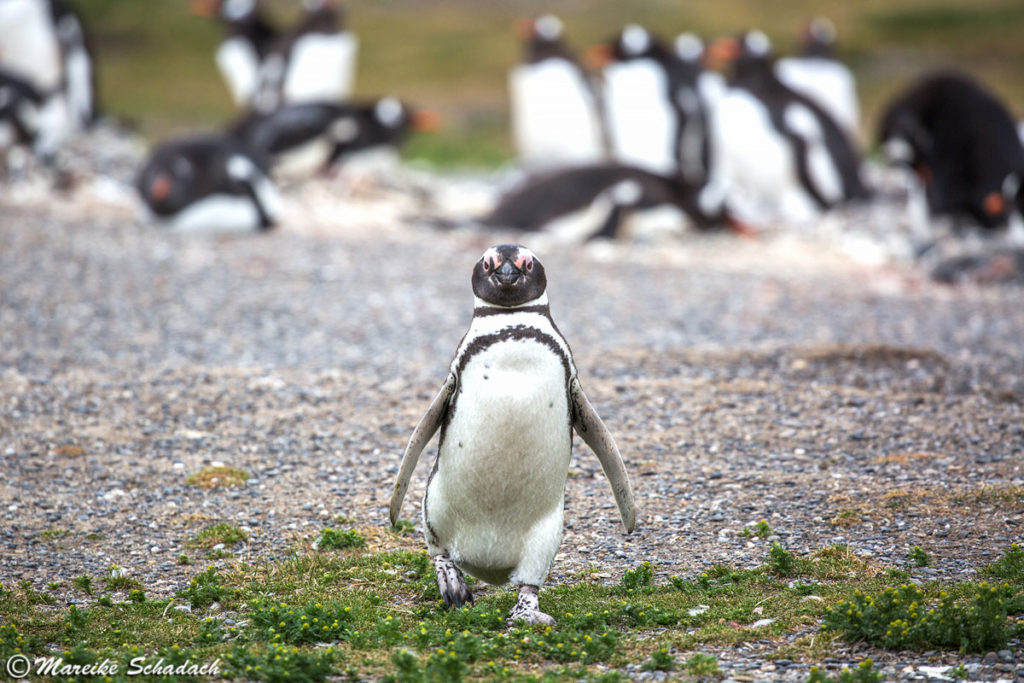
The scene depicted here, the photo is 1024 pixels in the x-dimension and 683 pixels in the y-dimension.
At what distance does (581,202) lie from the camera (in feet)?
36.8

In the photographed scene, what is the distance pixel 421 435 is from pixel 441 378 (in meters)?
2.59

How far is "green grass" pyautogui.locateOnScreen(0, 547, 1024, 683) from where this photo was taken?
12.0 feet

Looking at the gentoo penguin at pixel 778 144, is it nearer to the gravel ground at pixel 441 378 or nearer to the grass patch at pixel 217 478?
the gravel ground at pixel 441 378

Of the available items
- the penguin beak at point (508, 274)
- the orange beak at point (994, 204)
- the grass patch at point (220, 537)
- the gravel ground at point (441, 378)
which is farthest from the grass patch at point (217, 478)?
the orange beak at point (994, 204)

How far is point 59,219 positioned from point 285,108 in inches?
125

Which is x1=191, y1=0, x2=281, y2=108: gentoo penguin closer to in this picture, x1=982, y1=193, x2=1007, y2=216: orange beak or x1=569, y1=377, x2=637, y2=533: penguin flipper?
A: x1=982, y1=193, x2=1007, y2=216: orange beak

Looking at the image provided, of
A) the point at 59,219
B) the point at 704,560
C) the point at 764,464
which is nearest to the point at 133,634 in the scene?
the point at 704,560

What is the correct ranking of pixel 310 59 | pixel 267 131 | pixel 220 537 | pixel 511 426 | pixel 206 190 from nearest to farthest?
pixel 511 426
pixel 220 537
pixel 206 190
pixel 267 131
pixel 310 59

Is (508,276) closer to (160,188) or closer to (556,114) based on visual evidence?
(160,188)

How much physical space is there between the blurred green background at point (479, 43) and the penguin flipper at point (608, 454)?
19159 mm

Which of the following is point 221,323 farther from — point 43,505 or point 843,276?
point 843,276

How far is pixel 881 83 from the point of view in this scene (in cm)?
3050

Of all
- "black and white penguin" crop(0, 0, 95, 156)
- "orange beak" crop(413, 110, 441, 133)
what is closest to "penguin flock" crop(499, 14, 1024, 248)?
"orange beak" crop(413, 110, 441, 133)

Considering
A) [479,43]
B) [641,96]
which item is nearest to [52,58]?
[641,96]
